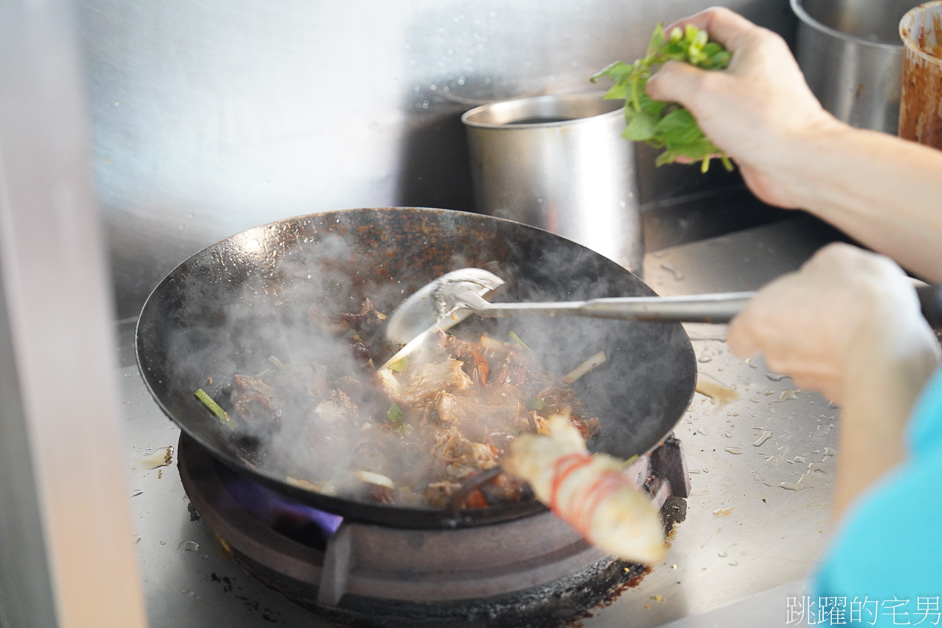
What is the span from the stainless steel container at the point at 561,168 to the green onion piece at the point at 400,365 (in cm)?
60

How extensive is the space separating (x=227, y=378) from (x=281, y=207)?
25.4 inches

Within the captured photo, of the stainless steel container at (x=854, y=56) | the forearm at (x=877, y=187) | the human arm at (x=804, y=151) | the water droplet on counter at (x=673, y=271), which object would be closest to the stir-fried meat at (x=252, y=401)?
the human arm at (x=804, y=151)

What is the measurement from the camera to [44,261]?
0.52 metres

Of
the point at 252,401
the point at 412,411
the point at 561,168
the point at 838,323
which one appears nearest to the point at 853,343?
the point at 838,323

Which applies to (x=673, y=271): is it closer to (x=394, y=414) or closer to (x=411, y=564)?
(x=394, y=414)

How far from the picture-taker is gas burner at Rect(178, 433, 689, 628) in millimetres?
1340

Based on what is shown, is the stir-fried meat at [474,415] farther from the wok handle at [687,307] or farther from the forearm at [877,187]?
the forearm at [877,187]

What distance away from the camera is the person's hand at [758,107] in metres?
1.24

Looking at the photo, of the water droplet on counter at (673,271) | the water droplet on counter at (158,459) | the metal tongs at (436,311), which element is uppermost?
the metal tongs at (436,311)

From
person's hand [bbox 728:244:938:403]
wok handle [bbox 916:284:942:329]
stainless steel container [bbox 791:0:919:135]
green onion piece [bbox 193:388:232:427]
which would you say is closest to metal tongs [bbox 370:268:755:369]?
green onion piece [bbox 193:388:232:427]

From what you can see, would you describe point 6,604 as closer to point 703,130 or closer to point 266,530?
point 266,530

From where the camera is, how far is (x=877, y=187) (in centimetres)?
114

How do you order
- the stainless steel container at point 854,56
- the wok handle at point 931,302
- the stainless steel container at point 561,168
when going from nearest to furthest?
the wok handle at point 931,302, the stainless steel container at point 561,168, the stainless steel container at point 854,56

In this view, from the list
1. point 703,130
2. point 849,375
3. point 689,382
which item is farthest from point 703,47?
point 849,375
